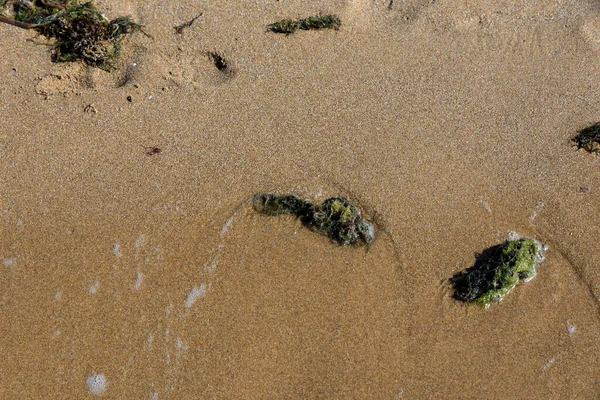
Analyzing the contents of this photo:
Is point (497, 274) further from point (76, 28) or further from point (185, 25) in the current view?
point (76, 28)

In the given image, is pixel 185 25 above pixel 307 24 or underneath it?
underneath

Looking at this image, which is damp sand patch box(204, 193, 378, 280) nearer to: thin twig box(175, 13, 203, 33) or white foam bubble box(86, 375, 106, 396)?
white foam bubble box(86, 375, 106, 396)

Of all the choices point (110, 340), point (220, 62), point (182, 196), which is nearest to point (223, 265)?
point (182, 196)

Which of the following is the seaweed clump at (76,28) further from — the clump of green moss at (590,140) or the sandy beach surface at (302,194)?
the clump of green moss at (590,140)

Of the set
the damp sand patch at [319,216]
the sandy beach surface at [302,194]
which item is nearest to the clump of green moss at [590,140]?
the sandy beach surface at [302,194]

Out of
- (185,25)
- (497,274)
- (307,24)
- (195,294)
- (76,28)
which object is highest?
(307,24)

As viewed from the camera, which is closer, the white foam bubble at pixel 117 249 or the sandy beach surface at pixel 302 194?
the sandy beach surface at pixel 302 194

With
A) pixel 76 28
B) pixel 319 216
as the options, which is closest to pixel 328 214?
pixel 319 216
